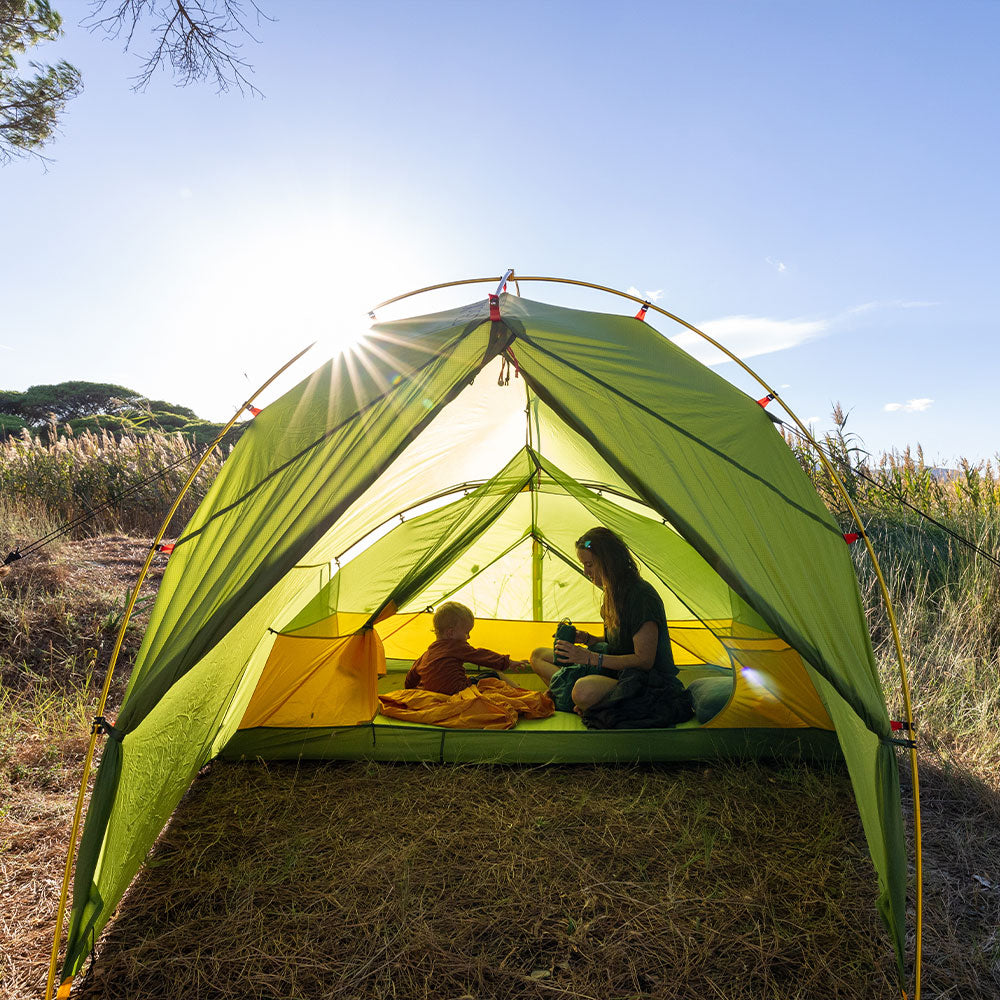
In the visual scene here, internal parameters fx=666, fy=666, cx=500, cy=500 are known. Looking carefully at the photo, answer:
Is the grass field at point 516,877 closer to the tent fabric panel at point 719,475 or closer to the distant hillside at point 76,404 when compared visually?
the tent fabric panel at point 719,475

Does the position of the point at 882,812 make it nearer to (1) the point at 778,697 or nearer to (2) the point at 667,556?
(1) the point at 778,697

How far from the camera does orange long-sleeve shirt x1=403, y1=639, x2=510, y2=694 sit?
325 cm

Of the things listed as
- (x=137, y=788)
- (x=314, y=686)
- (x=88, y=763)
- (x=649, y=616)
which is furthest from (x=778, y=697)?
Answer: (x=88, y=763)

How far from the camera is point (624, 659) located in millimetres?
2957

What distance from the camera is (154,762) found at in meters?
2.03

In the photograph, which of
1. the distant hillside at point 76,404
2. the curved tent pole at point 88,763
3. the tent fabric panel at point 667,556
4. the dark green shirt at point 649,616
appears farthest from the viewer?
the distant hillside at point 76,404

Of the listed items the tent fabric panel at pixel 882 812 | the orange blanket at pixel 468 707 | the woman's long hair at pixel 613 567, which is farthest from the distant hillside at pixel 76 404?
the tent fabric panel at pixel 882 812

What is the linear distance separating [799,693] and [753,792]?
0.53 m

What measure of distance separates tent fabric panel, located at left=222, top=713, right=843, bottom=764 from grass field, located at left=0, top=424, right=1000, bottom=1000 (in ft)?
0.20

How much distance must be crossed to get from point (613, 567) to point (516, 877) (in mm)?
1365

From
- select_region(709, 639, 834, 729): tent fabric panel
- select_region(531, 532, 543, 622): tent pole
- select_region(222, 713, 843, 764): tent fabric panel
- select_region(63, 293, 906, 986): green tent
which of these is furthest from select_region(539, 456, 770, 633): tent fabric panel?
select_region(222, 713, 843, 764): tent fabric panel

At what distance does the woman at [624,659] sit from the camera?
2.92m

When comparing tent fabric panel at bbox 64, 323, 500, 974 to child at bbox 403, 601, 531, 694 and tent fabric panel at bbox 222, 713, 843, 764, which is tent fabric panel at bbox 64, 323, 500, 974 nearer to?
tent fabric panel at bbox 222, 713, 843, 764

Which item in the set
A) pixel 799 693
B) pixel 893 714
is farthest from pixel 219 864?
pixel 893 714
